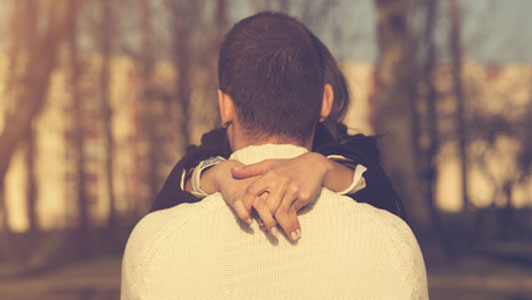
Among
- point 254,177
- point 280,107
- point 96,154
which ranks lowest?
point 96,154

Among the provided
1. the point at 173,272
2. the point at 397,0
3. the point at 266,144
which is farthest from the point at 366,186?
the point at 397,0

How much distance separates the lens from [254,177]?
65.8 inches

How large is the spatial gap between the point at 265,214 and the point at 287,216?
0.05 meters

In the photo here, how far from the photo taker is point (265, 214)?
1.55 m

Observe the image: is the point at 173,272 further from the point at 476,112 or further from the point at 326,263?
the point at 476,112

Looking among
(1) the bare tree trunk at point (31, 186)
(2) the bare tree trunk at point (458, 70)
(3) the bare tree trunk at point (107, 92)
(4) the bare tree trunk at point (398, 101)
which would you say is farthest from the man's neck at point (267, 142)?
(2) the bare tree trunk at point (458, 70)

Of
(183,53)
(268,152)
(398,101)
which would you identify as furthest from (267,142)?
(183,53)

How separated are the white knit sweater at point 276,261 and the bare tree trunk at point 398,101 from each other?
38.4 feet

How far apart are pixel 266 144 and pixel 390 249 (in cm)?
41

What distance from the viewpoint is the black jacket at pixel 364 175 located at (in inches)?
82.2

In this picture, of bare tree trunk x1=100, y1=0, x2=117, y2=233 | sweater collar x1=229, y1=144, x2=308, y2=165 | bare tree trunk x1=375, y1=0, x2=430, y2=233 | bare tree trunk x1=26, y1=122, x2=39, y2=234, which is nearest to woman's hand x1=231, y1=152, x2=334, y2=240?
sweater collar x1=229, y1=144, x2=308, y2=165

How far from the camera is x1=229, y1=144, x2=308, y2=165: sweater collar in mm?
1772

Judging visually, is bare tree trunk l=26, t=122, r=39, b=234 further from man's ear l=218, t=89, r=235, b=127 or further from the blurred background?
man's ear l=218, t=89, r=235, b=127

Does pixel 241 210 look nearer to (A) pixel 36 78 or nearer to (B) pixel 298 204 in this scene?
(B) pixel 298 204
